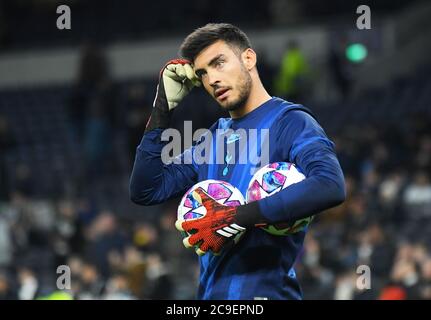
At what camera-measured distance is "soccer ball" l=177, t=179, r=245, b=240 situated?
12.3 feet

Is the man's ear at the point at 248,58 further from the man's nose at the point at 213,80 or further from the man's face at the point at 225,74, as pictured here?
the man's nose at the point at 213,80

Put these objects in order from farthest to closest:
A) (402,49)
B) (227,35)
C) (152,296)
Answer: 1. (402,49)
2. (152,296)
3. (227,35)

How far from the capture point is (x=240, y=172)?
391cm

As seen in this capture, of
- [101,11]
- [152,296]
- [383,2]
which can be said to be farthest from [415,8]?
[152,296]

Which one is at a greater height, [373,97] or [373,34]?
[373,34]

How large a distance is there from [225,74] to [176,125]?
10.7 m

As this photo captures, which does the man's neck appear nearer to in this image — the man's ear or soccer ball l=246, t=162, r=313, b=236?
the man's ear

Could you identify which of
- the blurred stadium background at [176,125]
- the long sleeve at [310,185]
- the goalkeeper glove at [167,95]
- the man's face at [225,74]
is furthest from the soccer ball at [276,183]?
the blurred stadium background at [176,125]

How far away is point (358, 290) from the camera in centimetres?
914

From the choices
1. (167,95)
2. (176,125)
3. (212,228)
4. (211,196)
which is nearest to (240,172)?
(211,196)

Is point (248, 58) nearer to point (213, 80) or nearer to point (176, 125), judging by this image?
point (213, 80)

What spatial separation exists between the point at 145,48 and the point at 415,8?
16.7 feet

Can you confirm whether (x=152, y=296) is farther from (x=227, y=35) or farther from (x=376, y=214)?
(x=227, y=35)

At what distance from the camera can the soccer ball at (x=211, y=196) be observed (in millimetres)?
3734
